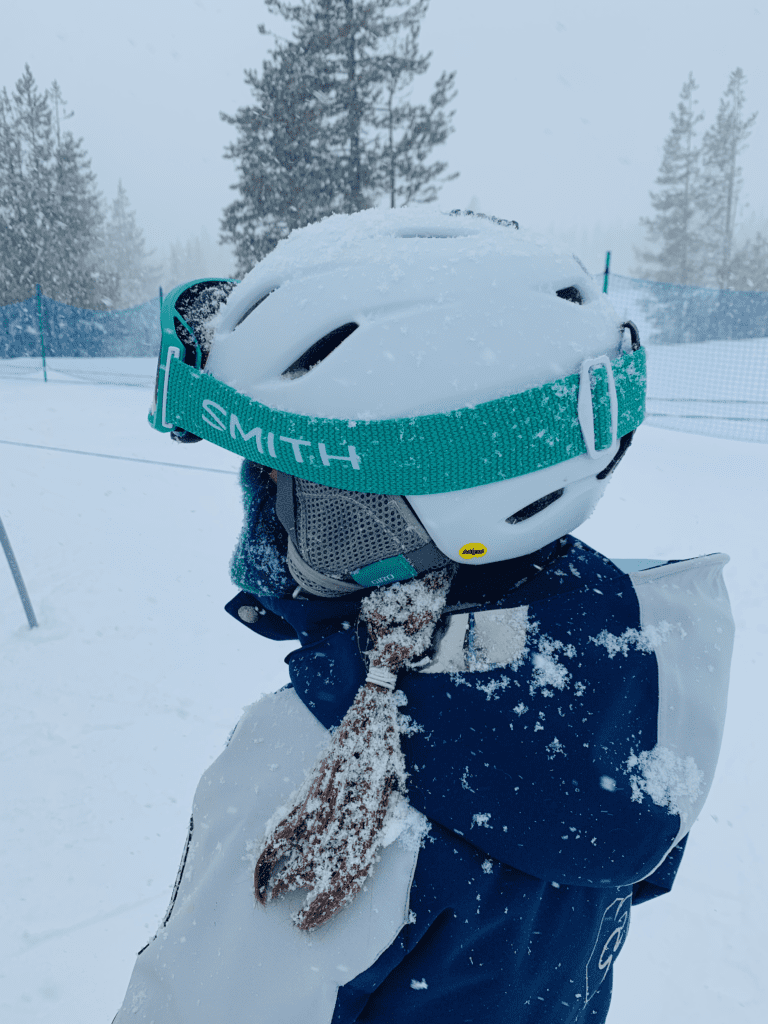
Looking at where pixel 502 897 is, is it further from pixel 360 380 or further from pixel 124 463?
pixel 124 463

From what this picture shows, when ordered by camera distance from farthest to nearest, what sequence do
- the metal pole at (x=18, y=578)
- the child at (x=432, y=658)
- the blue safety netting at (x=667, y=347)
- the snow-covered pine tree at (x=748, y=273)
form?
the snow-covered pine tree at (x=748, y=273) < the blue safety netting at (x=667, y=347) < the metal pole at (x=18, y=578) < the child at (x=432, y=658)

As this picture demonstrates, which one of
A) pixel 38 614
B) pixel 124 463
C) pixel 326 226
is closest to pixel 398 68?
pixel 124 463

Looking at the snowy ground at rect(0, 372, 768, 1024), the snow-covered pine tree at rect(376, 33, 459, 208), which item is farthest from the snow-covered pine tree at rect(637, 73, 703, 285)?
the snowy ground at rect(0, 372, 768, 1024)

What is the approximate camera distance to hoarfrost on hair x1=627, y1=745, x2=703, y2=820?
873 millimetres

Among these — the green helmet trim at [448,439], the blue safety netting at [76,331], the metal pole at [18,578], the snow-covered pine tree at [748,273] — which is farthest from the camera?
the snow-covered pine tree at [748,273]

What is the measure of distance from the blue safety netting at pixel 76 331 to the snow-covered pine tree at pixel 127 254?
32747mm

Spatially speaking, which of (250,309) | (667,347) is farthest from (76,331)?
(250,309)

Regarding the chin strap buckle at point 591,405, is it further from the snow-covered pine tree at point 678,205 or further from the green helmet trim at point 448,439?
the snow-covered pine tree at point 678,205

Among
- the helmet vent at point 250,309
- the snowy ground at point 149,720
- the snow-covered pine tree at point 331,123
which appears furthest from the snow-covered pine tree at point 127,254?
the helmet vent at point 250,309

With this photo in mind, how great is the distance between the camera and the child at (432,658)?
2.75ft

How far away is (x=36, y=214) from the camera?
1182 inches

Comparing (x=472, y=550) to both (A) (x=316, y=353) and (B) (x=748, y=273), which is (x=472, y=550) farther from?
(B) (x=748, y=273)

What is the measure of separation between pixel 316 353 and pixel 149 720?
269 cm

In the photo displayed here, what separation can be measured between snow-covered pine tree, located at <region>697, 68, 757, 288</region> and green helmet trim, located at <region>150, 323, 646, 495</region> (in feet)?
142
